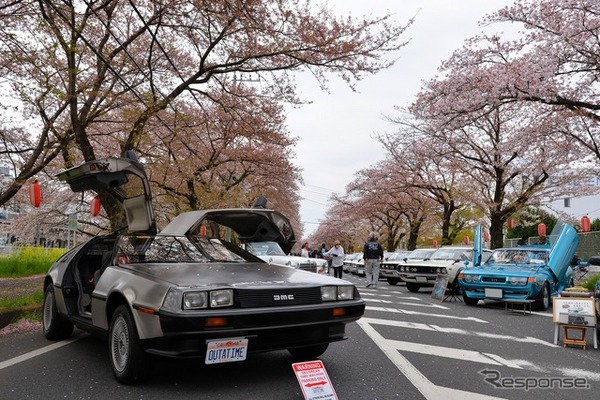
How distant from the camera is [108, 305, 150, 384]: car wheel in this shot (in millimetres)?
3916

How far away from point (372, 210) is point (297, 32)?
108 feet

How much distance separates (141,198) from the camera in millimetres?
6105

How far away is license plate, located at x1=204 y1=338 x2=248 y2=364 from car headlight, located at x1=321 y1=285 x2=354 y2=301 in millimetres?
874

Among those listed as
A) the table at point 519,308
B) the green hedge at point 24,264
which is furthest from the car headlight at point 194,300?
the green hedge at point 24,264

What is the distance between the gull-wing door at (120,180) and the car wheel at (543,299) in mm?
8073

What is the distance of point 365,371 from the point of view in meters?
4.65

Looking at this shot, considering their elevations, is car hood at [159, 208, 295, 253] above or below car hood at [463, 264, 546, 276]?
above

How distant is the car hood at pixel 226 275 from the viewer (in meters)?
3.96

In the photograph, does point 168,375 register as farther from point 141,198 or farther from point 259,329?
point 141,198

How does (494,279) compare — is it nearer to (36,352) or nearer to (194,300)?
(194,300)

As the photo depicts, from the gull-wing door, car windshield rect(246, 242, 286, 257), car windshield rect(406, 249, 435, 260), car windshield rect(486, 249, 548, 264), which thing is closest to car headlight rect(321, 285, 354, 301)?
the gull-wing door

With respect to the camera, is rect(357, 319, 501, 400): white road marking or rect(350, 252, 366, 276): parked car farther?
rect(350, 252, 366, 276): parked car

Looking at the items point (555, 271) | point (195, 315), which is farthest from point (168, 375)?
point (555, 271)

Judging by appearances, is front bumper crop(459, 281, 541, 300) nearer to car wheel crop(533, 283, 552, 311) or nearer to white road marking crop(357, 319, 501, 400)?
car wheel crop(533, 283, 552, 311)
